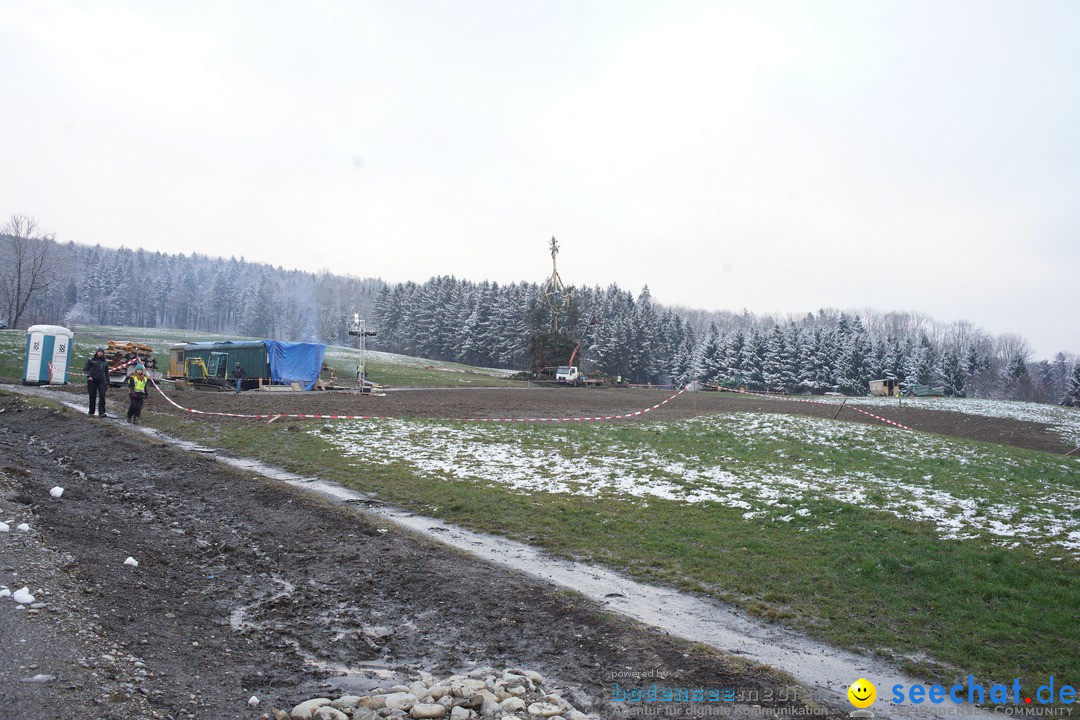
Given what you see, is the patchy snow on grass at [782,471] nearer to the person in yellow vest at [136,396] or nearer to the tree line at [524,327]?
the person in yellow vest at [136,396]

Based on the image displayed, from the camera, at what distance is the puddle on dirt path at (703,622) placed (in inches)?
203

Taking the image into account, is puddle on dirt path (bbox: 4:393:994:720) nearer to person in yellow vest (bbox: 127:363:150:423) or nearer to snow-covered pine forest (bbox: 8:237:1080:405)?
person in yellow vest (bbox: 127:363:150:423)

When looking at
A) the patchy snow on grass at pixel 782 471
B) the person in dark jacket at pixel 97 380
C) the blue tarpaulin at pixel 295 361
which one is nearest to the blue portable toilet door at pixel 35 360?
the blue tarpaulin at pixel 295 361

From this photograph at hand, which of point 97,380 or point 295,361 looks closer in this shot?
point 97,380

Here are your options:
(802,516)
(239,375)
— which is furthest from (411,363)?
(802,516)

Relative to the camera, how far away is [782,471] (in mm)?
13367

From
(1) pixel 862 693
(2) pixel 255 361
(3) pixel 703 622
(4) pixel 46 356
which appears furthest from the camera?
(2) pixel 255 361

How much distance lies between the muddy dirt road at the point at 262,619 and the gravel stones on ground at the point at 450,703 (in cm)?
32

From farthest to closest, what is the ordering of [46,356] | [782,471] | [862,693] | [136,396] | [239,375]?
[239,375] < [46,356] < [136,396] < [782,471] < [862,693]

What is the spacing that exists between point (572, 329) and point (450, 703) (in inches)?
2704

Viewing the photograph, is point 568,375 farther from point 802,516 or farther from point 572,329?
point 802,516

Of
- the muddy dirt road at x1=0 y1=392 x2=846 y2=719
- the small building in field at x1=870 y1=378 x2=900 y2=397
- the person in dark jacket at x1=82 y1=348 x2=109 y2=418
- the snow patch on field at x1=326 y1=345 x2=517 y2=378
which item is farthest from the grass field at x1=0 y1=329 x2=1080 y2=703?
the snow patch on field at x1=326 y1=345 x2=517 y2=378

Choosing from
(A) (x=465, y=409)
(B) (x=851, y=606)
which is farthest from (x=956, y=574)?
(A) (x=465, y=409)

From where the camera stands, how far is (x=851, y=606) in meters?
6.58
